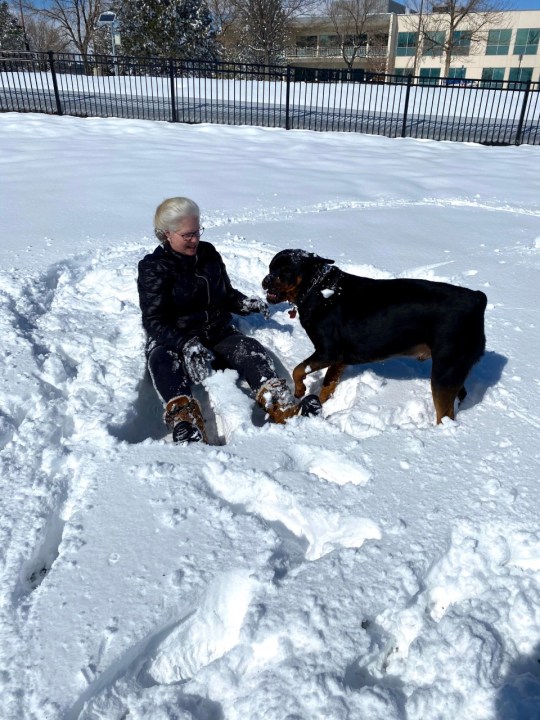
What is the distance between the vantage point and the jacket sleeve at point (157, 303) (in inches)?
132

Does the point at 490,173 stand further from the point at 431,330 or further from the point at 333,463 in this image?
the point at 333,463

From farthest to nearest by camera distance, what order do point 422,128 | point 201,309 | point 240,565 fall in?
point 422,128 → point 201,309 → point 240,565

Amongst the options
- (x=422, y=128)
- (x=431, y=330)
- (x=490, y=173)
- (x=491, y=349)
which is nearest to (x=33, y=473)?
(x=431, y=330)

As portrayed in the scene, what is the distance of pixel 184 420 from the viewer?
299cm

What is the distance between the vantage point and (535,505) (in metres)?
2.39

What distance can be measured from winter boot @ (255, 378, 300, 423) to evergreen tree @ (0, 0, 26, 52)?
1936 inches

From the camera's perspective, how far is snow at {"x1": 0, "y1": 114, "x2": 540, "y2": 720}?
1.69 metres

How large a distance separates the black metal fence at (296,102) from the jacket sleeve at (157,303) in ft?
42.6

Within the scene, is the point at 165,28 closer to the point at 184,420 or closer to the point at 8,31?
the point at 8,31

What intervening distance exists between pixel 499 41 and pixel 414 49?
8.54 metres

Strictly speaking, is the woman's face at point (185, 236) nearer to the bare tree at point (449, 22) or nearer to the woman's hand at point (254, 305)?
the woman's hand at point (254, 305)

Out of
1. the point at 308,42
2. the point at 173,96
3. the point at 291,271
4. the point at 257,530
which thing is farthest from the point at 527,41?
the point at 257,530

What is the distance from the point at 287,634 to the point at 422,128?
1634cm

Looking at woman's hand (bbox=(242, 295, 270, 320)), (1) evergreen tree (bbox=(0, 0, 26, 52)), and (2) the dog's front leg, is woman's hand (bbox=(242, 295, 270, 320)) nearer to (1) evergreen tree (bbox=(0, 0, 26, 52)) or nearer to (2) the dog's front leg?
(2) the dog's front leg
